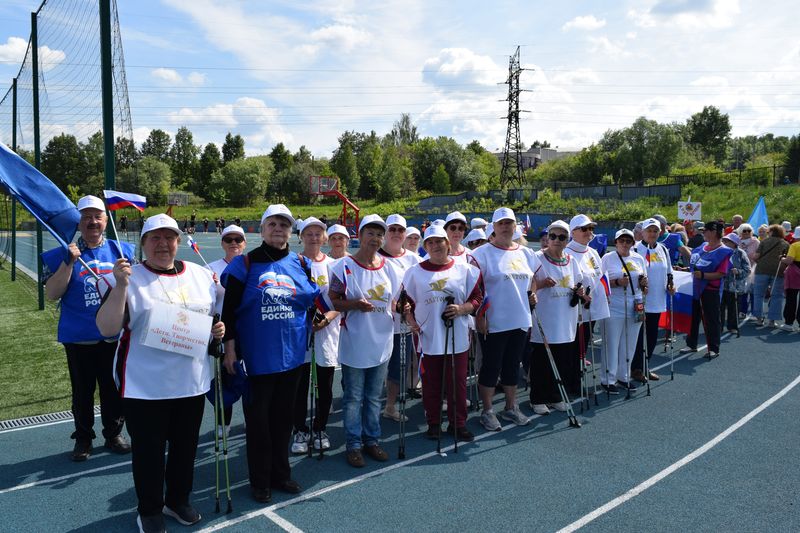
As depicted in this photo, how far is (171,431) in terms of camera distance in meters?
4.00

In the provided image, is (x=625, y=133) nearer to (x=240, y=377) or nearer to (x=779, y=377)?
(x=779, y=377)

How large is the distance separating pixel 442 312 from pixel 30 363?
23.1 ft

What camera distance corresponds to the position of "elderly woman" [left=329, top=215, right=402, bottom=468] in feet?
16.7

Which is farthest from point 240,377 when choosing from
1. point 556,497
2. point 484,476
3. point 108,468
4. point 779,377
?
point 779,377

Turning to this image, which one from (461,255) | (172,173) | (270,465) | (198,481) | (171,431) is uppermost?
(172,173)

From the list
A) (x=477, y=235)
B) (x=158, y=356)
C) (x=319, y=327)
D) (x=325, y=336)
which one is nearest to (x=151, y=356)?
(x=158, y=356)

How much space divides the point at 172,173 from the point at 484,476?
10739 centimetres

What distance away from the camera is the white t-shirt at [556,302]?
21.1 feet

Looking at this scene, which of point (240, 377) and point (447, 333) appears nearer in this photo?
point (240, 377)

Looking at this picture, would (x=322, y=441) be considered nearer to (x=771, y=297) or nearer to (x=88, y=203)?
(x=88, y=203)

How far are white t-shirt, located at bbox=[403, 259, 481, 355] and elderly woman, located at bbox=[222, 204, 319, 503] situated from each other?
1269 mm

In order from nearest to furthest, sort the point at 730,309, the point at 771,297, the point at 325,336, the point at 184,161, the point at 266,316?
the point at 266,316 < the point at 325,336 < the point at 730,309 < the point at 771,297 < the point at 184,161

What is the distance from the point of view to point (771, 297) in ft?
38.2

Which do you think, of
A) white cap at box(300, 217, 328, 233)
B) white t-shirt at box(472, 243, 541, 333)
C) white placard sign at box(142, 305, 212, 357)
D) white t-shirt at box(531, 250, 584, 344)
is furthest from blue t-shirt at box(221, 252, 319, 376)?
white t-shirt at box(531, 250, 584, 344)
